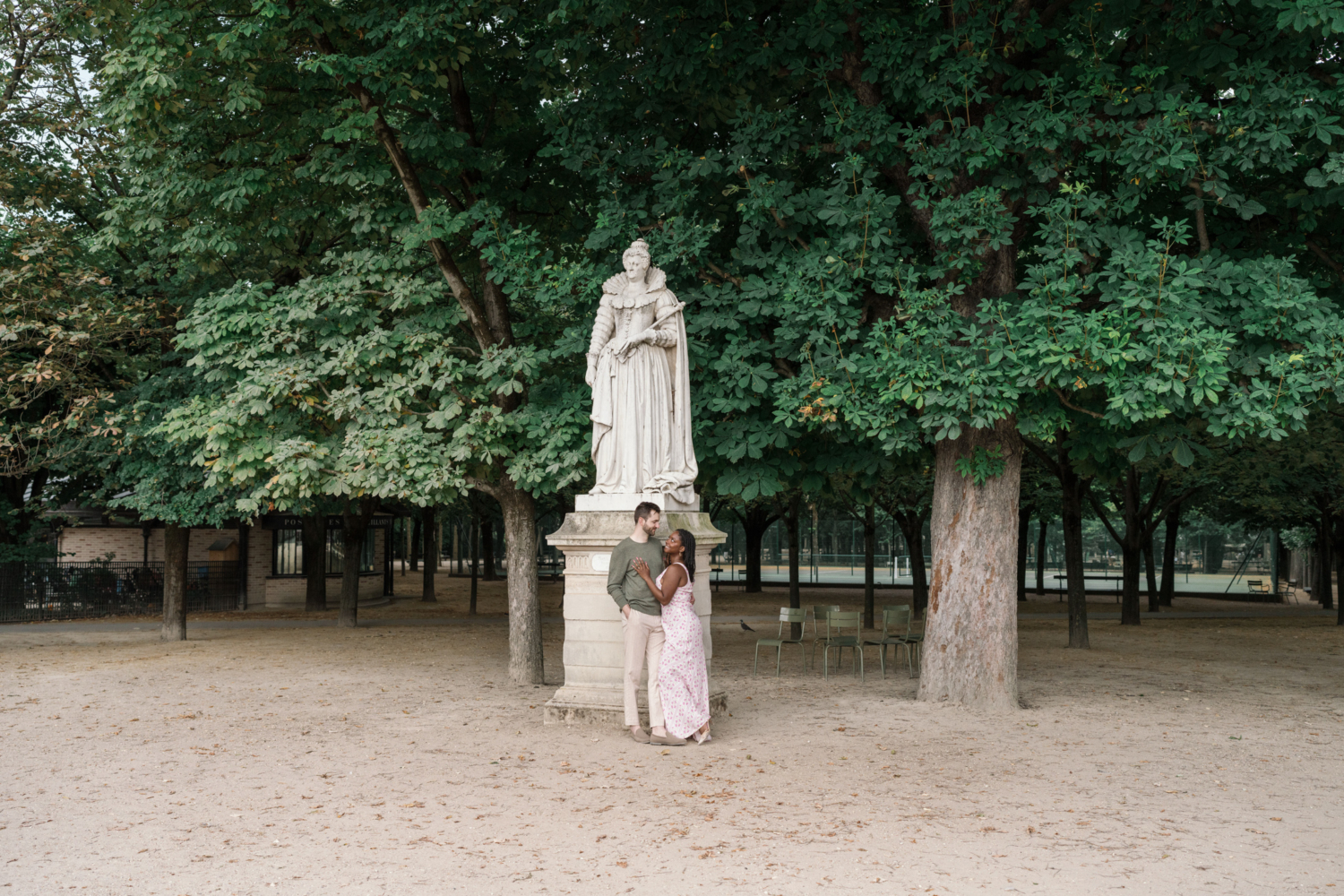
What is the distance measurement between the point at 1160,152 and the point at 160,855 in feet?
29.4

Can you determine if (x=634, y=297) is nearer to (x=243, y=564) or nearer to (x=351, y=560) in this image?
(x=351, y=560)

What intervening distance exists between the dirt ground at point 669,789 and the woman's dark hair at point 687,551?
138 centimetres

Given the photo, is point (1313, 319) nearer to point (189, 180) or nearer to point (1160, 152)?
point (1160, 152)

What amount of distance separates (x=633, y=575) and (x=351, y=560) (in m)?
15.4

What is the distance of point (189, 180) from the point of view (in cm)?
1212

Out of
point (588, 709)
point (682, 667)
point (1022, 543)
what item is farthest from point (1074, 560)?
point (682, 667)

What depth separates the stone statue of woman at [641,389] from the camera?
9.36 meters

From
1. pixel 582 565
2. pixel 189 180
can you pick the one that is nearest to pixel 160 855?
pixel 582 565

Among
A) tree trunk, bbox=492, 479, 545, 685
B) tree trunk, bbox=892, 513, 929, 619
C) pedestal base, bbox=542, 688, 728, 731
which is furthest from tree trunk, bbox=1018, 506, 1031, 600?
pedestal base, bbox=542, 688, 728, 731

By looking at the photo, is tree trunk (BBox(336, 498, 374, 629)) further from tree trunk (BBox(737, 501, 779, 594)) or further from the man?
tree trunk (BBox(737, 501, 779, 594))

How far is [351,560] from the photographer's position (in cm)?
2242

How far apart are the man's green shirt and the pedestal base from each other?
97 centimetres

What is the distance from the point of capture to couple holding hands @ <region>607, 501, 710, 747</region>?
842 centimetres

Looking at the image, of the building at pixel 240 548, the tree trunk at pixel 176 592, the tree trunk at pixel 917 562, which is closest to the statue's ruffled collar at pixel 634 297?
the tree trunk at pixel 176 592
